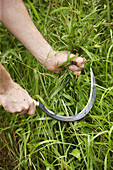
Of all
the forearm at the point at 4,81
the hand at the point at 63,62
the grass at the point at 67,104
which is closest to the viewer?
the forearm at the point at 4,81

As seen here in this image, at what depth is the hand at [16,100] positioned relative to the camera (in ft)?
5.15

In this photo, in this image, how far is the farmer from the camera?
157cm

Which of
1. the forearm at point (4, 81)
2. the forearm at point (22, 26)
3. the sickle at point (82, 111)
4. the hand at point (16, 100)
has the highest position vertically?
the forearm at point (22, 26)

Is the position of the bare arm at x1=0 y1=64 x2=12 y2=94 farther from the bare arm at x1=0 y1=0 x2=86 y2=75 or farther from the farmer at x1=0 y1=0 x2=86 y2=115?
the bare arm at x1=0 y1=0 x2=86 y2=75

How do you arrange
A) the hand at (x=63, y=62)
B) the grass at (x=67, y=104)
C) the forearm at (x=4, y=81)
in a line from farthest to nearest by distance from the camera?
the hand at (x=63, y=62) → the grass at (x=67, y=104) → the forearm at (x=4, y=81)

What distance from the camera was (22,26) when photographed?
5.36ft

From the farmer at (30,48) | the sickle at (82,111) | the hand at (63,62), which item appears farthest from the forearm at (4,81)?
the hand at (63,62)

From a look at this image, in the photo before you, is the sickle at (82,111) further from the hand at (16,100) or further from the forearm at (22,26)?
the forearm at (22,26)

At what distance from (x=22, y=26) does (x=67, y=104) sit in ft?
2.23

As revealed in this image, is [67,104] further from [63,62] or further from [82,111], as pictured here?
[63,62]

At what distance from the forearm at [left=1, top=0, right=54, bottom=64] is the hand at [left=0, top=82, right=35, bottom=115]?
1.09 ft

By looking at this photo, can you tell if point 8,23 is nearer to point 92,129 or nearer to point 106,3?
point 106,3

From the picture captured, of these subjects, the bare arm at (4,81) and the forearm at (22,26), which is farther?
the forearm at (22,26)

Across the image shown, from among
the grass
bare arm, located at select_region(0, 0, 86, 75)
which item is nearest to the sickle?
the grass
